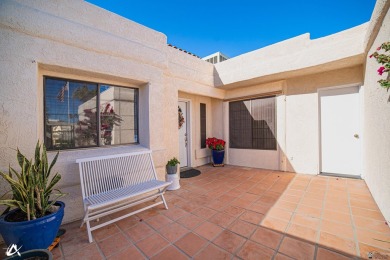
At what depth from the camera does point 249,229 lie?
230 centimetres

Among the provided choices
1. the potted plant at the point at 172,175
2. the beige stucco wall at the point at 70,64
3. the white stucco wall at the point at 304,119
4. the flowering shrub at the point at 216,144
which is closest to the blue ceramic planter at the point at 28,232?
the beige stucco wall at the point at 70,64

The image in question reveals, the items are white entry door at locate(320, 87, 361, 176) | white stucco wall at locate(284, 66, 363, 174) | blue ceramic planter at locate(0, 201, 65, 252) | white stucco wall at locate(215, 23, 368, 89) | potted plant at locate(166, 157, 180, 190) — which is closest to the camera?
blue ceramic planter at locate(0, 201, 65, 252)

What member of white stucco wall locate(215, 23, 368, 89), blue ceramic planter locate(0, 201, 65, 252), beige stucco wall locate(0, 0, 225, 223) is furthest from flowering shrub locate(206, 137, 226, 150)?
blue ceramic planter locate(0, 201, 65, 252)

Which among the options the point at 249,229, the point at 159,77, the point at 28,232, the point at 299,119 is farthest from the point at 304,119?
the point at 28,232

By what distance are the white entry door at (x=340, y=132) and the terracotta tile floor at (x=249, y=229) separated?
833mm

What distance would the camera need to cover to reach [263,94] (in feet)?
18.2

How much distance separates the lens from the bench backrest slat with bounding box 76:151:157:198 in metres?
2.58

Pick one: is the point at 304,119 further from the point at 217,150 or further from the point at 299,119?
the point at 217,150

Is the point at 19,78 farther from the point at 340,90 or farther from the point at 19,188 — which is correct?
the point at 340,90

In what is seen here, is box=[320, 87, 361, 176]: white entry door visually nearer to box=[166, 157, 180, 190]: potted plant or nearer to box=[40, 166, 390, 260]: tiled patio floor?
box=[40, 166, 390, 260]: tiled patio floor

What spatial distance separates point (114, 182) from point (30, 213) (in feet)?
3.66

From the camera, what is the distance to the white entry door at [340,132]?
4184 mm

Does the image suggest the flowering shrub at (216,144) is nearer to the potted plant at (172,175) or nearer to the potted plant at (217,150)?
the potted plant at (217,150)

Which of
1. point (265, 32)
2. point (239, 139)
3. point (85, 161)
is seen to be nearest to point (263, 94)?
point (239, 139)
